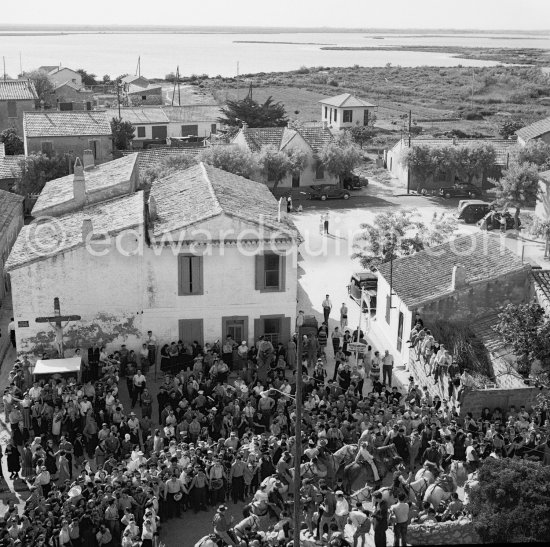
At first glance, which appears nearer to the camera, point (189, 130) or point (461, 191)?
point (461, 191)

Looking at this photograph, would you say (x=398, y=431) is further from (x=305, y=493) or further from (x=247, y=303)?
(x=247, y=303)

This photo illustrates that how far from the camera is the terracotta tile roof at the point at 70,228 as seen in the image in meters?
26.8

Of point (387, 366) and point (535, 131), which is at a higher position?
point (535, 131)

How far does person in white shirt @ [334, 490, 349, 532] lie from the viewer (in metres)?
17.3

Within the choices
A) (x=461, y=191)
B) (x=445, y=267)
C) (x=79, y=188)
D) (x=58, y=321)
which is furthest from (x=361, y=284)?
(x=461, y=191)

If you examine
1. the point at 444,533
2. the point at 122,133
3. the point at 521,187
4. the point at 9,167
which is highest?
the point at 122,133

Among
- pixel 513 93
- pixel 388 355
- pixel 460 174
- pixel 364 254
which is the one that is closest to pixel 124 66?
pixel 513 93

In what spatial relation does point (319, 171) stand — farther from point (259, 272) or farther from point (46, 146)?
point (259, 272)

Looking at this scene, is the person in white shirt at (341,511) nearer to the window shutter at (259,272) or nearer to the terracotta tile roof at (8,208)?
the window shutter at (259,272)

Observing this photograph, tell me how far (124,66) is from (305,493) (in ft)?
571

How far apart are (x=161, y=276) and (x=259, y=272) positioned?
3244mm

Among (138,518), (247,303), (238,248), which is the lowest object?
(138,518)

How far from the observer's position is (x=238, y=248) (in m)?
27.6

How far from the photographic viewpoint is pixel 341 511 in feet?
56.8
